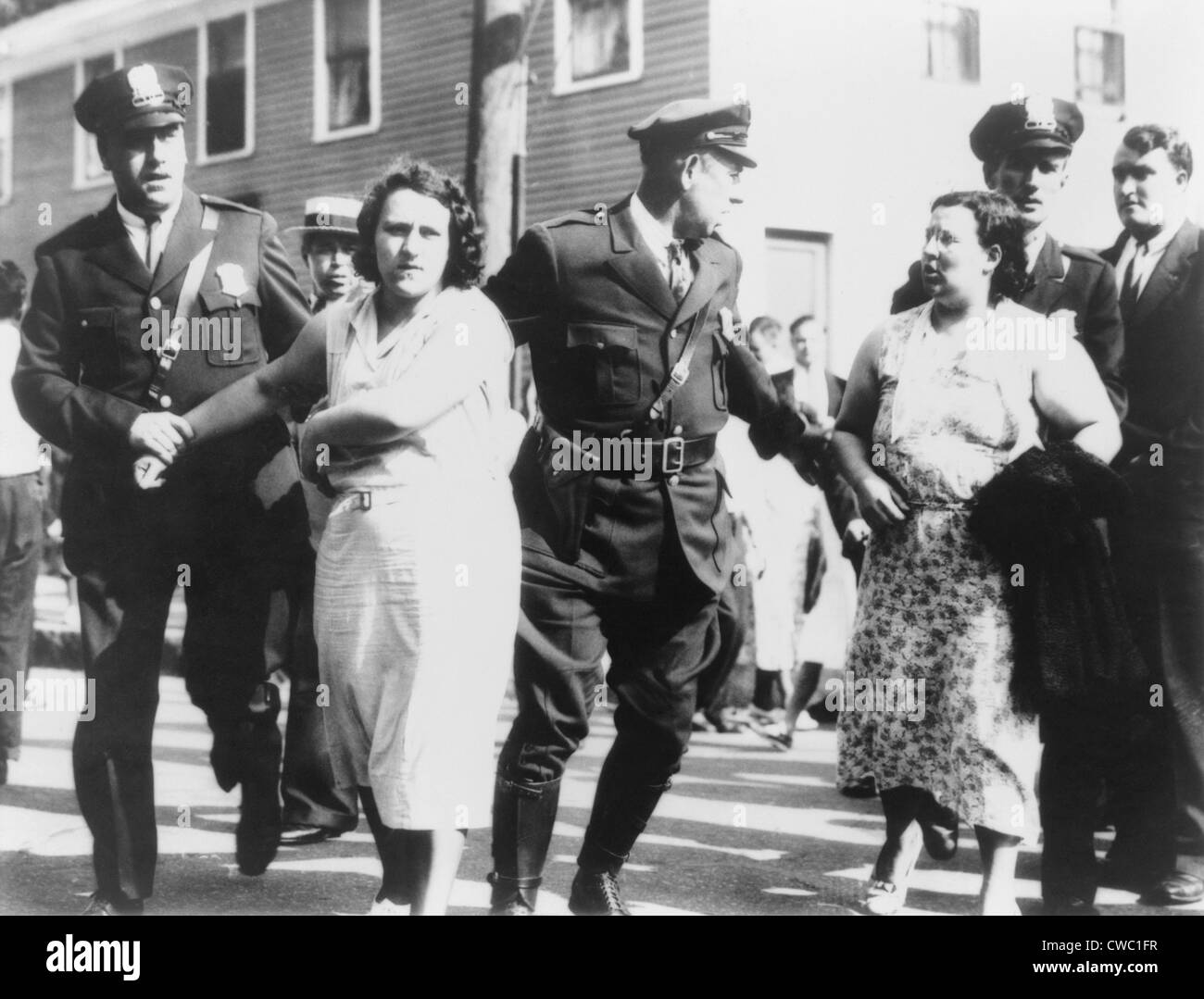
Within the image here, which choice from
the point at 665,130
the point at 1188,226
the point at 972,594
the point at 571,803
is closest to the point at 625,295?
the point at 665,130

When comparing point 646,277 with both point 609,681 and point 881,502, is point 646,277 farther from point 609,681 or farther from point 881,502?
point 609,681

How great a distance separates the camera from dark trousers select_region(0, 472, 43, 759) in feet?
21.2

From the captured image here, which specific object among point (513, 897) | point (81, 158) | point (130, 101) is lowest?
point (513, 897)

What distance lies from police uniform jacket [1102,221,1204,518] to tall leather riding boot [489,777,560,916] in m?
2.04

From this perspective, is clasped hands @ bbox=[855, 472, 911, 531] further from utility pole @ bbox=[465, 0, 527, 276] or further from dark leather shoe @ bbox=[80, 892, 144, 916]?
utility pole @ bbox=[465, 0, 527, 276]

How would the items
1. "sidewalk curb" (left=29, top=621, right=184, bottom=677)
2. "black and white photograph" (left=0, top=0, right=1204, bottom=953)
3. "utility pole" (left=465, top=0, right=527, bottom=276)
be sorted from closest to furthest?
"black and white photograph" (left=0, top=0, right=1204, bottom=953) < "utility pole" (left=465, top=0, right=527, bottom=276) < "sidewalk curb" (left=29, top=621, right=184, bottom=677)

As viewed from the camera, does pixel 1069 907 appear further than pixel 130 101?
Yes

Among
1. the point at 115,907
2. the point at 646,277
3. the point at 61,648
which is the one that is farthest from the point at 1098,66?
the point at 61,648

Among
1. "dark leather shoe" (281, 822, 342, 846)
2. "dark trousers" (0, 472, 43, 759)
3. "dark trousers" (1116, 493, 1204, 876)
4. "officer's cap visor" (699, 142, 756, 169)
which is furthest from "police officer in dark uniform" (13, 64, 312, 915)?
"dark trousers" (1116, 493, 1204, 876)

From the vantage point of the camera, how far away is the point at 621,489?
436 centimetres

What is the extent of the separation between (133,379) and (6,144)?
6.77ft

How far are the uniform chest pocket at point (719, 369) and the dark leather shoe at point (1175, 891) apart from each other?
72.6 inches

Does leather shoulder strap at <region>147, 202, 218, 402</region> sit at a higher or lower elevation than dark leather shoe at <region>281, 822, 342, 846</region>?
higher

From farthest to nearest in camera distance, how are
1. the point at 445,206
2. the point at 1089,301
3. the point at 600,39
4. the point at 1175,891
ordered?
the point at 600,39, the point at 1089,301, the point at 1175,891, the point at 445,206
